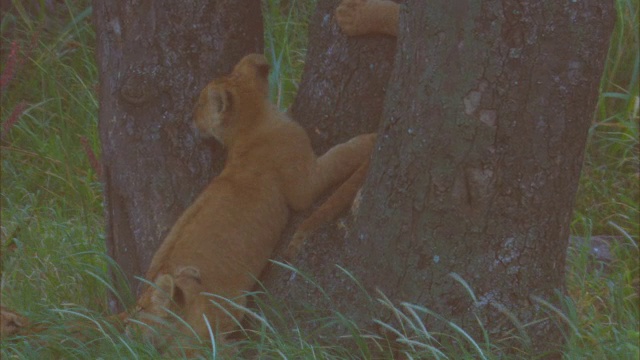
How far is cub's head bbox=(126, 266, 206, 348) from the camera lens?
3645mm

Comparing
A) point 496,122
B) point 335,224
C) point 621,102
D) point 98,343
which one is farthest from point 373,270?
point 621,102

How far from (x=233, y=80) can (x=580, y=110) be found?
137 cm

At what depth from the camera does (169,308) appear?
12.2ft

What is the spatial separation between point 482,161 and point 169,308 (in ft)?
3.63

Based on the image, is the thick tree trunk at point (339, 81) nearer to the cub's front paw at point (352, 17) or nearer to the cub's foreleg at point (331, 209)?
the cub's front paw at point (352, 17)

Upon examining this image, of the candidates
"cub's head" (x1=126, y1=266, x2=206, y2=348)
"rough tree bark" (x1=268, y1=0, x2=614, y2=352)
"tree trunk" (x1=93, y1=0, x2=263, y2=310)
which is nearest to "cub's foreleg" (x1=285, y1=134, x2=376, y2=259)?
"rough tree bark" (x1=268, y1=0, x2=614, y2=352)

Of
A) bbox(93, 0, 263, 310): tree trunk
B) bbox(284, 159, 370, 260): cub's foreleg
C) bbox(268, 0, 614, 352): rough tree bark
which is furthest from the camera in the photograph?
bbox(93, 0, 263, 310): tree trunk

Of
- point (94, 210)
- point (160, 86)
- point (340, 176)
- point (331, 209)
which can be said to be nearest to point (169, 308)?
point (331, 209)

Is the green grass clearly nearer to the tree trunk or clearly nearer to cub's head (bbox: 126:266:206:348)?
cub's head (bbox: 126:266:206:348)

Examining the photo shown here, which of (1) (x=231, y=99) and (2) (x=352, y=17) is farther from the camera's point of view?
(1) (x=231, y=99)

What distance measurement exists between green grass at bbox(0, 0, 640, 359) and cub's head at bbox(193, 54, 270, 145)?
2.15 feet

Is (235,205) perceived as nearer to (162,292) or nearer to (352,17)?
(162,292)

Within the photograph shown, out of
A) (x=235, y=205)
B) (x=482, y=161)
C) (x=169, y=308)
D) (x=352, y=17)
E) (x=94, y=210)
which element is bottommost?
(x=94, y=210)

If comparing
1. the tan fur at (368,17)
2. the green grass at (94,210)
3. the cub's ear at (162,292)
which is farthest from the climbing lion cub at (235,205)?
the tan fur at (368,17)
